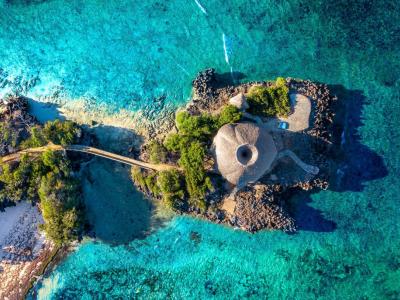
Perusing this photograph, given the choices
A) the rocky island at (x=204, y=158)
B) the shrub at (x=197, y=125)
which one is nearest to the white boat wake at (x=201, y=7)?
the rocky island at (x=204, y=158)

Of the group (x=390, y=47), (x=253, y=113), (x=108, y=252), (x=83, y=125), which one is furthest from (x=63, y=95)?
(x=390, y=47)

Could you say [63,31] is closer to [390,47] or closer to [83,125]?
[83,125]

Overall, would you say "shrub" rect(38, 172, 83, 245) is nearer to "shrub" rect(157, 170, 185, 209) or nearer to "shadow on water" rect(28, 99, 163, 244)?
"shadow on water" rect(28, 99, 163, 244)

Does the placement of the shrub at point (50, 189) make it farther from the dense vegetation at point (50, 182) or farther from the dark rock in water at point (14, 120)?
the dark rock in water at point (14, 120)

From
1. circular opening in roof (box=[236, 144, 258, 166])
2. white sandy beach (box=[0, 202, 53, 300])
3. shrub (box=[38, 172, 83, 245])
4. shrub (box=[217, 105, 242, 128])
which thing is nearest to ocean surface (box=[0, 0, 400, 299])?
white sandy beach (box=[0, 202, 53, 300])

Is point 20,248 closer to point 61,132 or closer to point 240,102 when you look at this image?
point 61,132

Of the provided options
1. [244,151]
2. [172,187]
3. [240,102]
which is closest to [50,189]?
[172,187]
